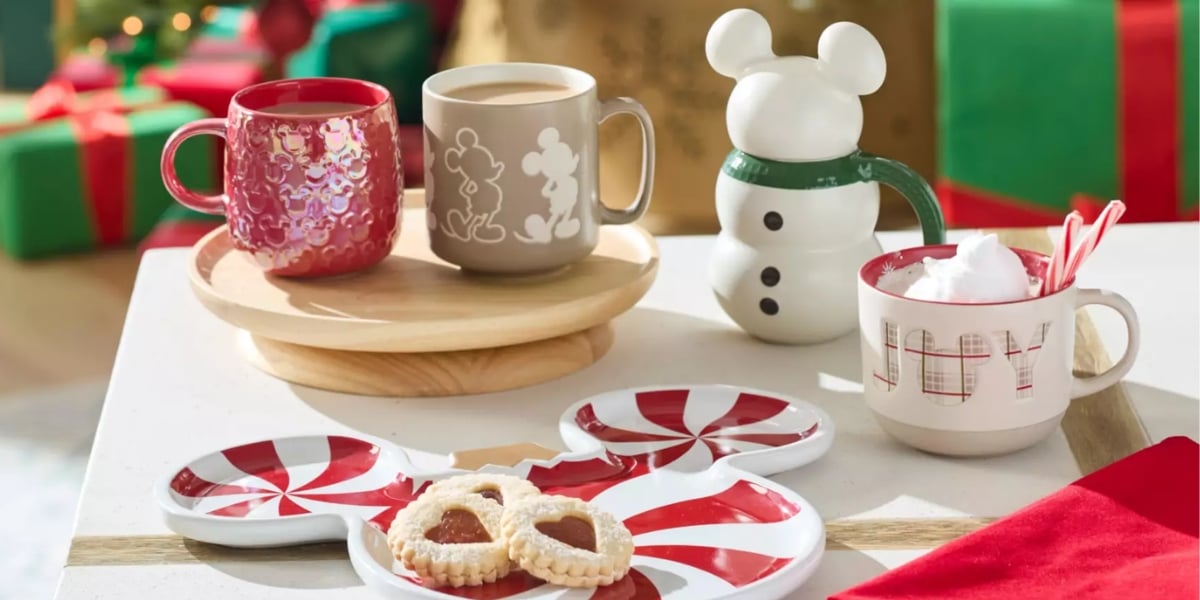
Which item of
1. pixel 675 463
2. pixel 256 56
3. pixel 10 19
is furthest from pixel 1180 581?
pixel 10 19

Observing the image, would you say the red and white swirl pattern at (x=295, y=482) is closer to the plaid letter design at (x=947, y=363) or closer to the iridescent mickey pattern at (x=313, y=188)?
the iridescent mickey pattern at (x=313, y=188)

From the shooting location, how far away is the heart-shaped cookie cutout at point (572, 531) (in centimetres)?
64

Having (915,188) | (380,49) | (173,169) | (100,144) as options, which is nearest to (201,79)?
(100,144)

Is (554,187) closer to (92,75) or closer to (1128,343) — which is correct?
(1128,343)

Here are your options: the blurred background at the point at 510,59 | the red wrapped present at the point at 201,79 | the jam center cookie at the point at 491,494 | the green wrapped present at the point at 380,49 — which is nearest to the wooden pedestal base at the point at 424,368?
the jam center cookie at the point at 491,494

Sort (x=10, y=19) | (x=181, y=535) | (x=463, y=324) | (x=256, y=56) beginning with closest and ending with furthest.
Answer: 1. (x=181, y=535)
2. (x=463, y=324)
3. (x=256, y=56)
4. (x=10, y=19)

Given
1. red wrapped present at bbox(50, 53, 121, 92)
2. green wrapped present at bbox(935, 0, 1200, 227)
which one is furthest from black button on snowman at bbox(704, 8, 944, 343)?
red wrapped present at bbox(50, 53, 121, 92)

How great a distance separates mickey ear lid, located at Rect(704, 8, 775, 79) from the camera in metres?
0.89

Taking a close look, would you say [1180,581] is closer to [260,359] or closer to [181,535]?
[181,535]

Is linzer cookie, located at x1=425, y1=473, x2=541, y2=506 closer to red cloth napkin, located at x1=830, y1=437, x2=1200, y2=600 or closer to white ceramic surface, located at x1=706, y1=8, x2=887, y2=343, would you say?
red cloth napkin, located at x1=830, y1=437, x2=1200, y2=600

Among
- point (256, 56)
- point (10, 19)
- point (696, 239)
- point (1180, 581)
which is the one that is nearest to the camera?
point (1180, 581)

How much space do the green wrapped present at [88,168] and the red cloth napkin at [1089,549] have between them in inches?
82.5

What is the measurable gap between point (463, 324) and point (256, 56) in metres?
1.83

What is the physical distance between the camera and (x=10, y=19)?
316 centimetres
